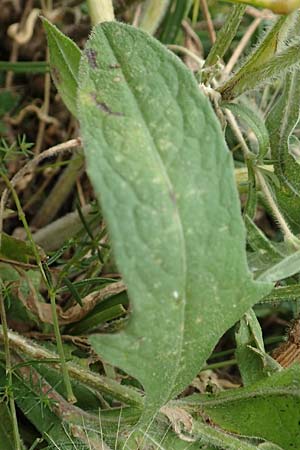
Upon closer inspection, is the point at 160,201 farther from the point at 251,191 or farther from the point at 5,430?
the point at 5,430

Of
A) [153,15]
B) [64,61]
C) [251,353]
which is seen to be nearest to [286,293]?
[251,353]

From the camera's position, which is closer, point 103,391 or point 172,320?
point 172,320

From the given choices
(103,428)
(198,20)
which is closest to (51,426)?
(103,428)

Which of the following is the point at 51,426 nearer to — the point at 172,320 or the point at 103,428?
the point at 103,428

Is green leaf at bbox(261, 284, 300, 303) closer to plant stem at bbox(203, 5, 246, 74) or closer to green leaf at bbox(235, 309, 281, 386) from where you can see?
green leaf at bbox(235, 309, 281, 386)

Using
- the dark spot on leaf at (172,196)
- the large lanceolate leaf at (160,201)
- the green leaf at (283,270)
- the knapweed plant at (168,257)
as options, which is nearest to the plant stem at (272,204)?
the knapweed plant at (168,257)

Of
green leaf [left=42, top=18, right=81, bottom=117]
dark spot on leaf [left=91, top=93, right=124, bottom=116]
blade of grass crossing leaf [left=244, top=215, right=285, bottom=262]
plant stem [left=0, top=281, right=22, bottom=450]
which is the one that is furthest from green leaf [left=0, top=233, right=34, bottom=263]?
dark spot on leaf [left=91, top=93, right=124, bottom=116]

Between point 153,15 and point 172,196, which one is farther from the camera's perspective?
point 153,15
